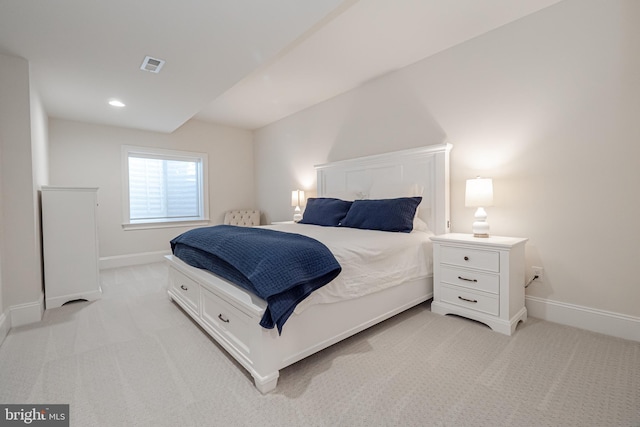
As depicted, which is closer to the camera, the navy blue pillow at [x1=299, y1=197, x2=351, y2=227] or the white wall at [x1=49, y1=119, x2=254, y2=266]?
the navy blue pillow at [x1=299, y1=197, x2=351, y2=227]

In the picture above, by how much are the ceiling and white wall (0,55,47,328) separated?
0.82 feet

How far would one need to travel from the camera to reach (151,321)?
2.34m

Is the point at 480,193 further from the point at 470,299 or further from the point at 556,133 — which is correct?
the point at 470,299

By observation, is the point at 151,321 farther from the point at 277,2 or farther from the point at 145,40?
the point at 277,2

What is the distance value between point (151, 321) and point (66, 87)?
2556 millimetres

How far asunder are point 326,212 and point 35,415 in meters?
2.61

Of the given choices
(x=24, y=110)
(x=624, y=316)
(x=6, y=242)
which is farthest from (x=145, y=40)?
(x=624, y=316)

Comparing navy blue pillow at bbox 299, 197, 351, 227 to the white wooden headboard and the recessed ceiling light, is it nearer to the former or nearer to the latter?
the white wooden headboard

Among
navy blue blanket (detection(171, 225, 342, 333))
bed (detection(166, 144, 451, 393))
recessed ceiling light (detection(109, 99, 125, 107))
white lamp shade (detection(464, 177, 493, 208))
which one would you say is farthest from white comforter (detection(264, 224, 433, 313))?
recessed ceiling light (detection(109, 99, 125, 107))

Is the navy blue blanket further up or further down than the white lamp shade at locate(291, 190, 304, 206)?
further down

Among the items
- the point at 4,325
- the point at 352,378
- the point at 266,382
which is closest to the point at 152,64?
the point at 4,325

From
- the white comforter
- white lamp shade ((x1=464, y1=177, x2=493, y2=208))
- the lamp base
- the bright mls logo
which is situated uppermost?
white lamp shade ((x1=464, y1=177, x2=493, y2=208))

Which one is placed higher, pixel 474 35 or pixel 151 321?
pixel 474 35

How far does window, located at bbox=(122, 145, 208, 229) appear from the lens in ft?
14.9
